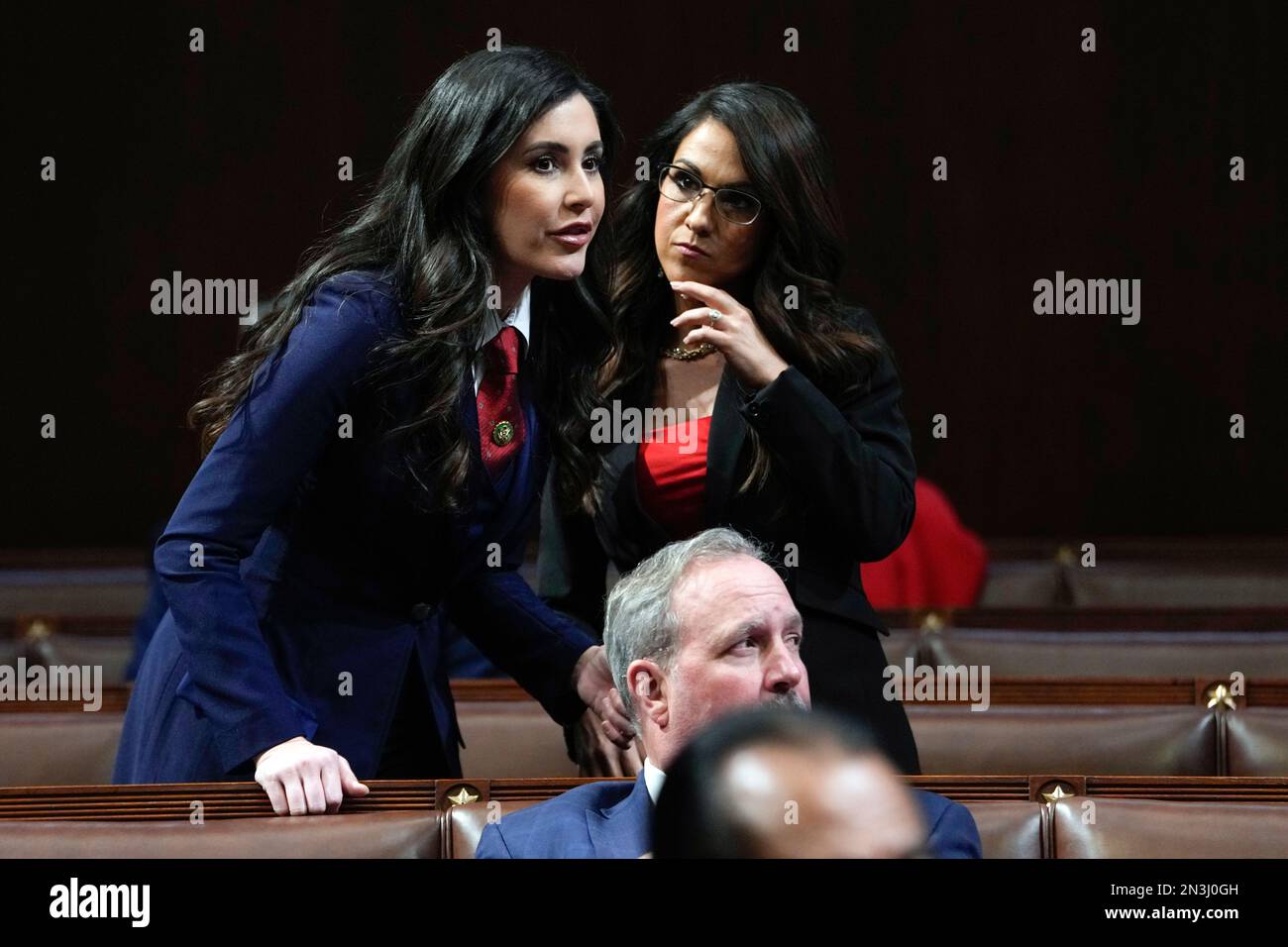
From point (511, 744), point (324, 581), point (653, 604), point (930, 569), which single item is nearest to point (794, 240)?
point (653, 604)

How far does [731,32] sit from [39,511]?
2899 mm

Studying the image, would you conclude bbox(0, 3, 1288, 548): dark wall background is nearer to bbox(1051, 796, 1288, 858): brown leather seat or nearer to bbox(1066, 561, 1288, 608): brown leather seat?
bbox(1066, 561, 1288, 608): brown leather seat

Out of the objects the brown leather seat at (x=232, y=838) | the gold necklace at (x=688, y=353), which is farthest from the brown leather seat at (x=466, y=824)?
the gold necklace at (x=688, y=353)

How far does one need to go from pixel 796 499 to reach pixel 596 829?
1.88ft

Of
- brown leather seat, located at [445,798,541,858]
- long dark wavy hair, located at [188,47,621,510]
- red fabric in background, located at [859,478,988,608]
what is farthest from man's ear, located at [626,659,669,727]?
red fabric in background, located at [859,478,988,608]

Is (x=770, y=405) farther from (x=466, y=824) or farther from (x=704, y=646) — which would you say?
(x=466, y=824)

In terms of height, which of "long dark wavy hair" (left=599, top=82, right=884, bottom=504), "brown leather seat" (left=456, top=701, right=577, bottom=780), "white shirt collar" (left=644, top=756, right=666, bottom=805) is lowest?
"brown leather seat" (left=456, top=701, right=577, bottom=780)

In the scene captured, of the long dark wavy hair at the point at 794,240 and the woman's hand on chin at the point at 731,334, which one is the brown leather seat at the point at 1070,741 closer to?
the long dark wavy hair at the point at 794,240

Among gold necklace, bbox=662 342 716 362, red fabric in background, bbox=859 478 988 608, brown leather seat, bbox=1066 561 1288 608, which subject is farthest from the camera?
brown leather seat, bbox=1066 561 1288 608

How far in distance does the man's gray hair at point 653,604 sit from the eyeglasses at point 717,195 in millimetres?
406

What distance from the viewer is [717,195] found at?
2.11 meters

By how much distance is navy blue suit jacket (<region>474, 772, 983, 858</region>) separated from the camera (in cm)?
162

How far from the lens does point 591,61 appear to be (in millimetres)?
6066
